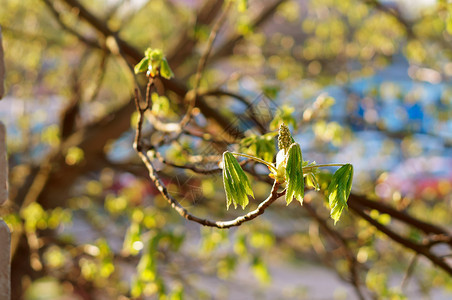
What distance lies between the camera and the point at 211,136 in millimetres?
1891

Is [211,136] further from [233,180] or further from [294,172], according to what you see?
[294,172]

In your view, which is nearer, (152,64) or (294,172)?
(294,172)

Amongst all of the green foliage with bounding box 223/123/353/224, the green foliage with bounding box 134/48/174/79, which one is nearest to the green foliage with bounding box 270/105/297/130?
the green foliage with bounding box 134/48/174/79

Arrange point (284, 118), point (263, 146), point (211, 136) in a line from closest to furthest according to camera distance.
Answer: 1. point (263, 146)
2. point (211, 136)
3. point (284, 118)

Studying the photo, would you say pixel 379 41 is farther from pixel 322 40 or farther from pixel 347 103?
pixel 322 40

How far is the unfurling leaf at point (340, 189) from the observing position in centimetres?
107

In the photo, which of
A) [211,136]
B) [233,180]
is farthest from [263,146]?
[233,180]

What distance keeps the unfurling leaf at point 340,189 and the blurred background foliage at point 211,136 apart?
20.2 inches

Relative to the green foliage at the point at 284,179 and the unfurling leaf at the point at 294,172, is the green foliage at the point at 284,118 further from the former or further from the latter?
the unfurling leaf at the point at 294,172

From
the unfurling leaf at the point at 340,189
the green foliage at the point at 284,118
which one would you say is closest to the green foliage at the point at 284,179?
the unfurling leaf at the point at 340,189

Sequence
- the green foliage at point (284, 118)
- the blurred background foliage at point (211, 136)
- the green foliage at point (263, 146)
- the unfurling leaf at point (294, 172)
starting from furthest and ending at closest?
the blurred background foliage at point (211, 136), the green foliage at point (284, 118), the green foliage at point (263, 146), the unfurling leaf at point (294, 172)

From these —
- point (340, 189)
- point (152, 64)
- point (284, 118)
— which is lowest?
point (340, 189)

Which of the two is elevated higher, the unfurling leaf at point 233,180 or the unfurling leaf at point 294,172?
the unfurling leaf at point 294,172

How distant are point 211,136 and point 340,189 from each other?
35.1 inches
